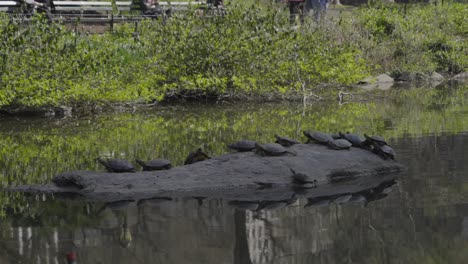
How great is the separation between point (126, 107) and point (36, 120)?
2432mm

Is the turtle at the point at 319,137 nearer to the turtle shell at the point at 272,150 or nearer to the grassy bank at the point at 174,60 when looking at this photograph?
the turtle shell at the point at 272,150

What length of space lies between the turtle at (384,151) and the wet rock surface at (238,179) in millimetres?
207

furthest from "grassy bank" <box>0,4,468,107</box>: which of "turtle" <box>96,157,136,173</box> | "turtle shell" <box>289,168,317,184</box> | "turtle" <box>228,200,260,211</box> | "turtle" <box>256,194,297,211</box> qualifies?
"turtle" <box>256,194,297,211</box>

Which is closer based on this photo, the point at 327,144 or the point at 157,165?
the point at 157,165

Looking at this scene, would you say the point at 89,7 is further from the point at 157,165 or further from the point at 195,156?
the point at 157,165

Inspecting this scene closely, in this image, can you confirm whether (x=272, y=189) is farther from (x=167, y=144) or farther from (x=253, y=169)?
(x=167, y=144)

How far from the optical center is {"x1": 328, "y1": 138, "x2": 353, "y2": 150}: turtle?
10.5 metres

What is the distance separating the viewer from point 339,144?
10.5 meters

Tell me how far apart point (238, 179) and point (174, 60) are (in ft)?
32.8

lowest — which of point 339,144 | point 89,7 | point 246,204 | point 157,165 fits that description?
point 246,204

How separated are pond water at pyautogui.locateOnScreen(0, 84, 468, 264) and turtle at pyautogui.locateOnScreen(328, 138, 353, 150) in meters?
0.79

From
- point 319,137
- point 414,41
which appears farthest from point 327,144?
point 414,41

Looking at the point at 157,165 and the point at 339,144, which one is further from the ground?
the point at 339,144

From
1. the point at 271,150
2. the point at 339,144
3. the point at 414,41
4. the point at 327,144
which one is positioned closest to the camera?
the point at 271,150
